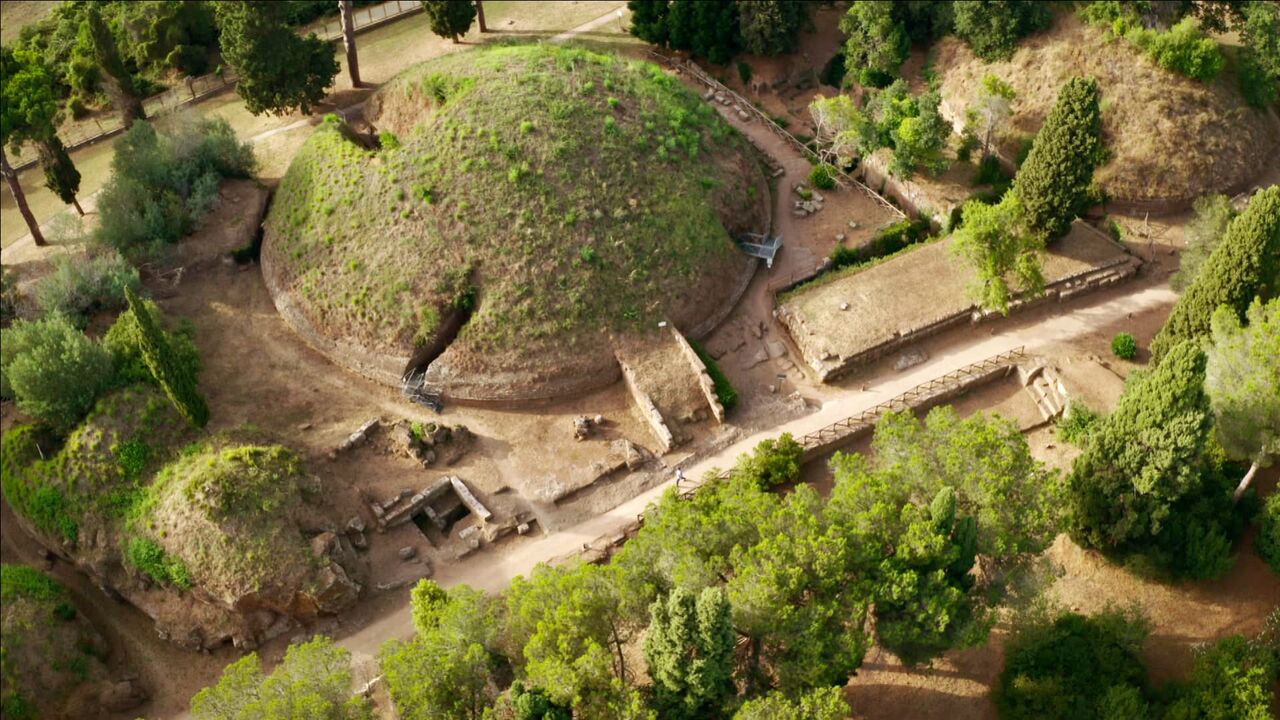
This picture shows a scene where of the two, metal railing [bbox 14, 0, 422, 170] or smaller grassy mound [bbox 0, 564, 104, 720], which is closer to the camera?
smaller grassy mound [bbox 0, 564, 104, 720]

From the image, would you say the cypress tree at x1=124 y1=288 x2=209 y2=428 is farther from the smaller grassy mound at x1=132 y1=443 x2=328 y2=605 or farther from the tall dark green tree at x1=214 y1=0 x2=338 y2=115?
the tall dark green tree at x1=214 y1=0 x2=338 y2=115

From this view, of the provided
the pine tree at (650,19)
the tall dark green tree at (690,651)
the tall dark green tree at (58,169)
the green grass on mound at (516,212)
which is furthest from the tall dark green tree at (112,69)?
the tall dark green tree at (690,651)

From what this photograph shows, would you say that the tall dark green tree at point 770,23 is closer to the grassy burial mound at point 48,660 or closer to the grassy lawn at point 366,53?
the grassy lawn at point 366,53

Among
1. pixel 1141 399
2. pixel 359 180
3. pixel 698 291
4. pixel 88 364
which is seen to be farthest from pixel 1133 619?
pixel 88 364

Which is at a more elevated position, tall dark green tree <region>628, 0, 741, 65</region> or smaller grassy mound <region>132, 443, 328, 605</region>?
tall dark green tree <region>628, 0, 741, 65</region>

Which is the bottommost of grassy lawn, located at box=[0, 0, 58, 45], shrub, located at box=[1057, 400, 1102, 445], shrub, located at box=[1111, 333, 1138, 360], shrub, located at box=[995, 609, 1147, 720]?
shrub, located at box=[995, 609, 1147, 720]

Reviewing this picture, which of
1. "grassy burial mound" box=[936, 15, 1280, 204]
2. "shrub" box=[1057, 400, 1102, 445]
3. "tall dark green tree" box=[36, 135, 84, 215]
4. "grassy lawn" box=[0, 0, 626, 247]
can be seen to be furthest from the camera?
"grassy lawn" box=[0, 0, 626, 247]

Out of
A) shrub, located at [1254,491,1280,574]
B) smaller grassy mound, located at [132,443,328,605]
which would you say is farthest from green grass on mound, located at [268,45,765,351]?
shrub, located at [1254,491,1280,574]

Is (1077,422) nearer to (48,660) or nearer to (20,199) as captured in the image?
(48,660)
